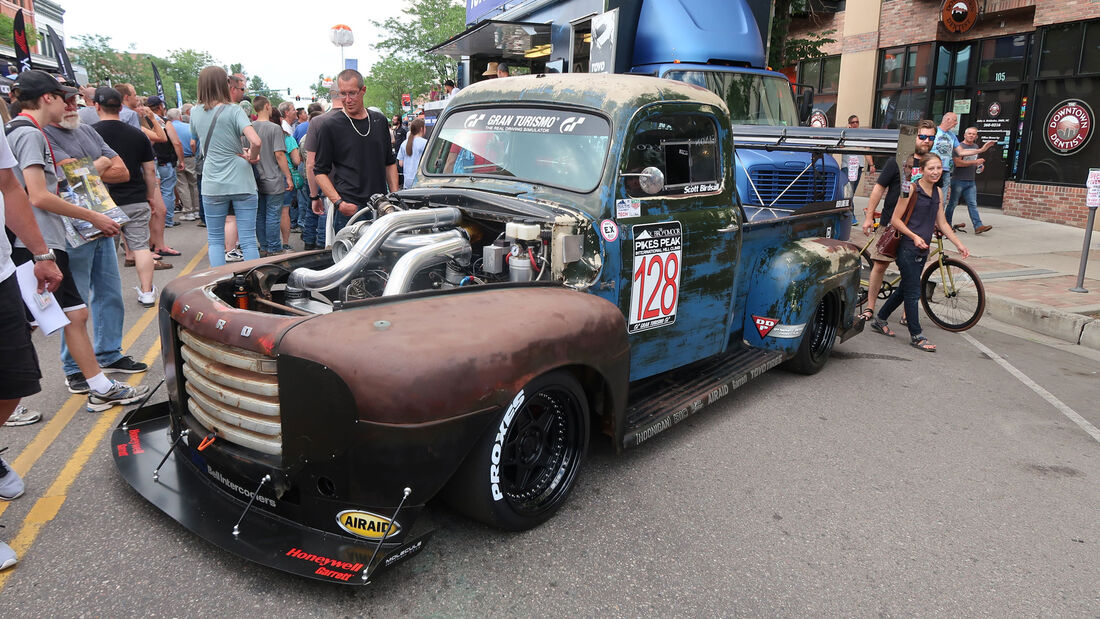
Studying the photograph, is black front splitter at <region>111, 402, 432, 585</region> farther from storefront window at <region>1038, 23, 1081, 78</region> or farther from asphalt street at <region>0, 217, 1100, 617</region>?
storefront window at <region>1038, 23, 1081, 78</region>

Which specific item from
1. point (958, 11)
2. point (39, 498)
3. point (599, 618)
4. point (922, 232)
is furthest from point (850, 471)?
point (958, 11)

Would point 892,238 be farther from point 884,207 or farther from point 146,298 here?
point 146,298

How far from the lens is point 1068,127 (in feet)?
44.0

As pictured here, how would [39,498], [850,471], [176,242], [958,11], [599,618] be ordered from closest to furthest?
[599,618], [39,498], [850,471], [176,242], [958,11]

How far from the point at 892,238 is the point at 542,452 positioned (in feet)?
16.5

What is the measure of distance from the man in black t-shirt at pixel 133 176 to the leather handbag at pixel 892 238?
22.3ft

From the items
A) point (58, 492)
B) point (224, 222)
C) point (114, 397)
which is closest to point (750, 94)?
point (224, 222)

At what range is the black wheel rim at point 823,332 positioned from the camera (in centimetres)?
576

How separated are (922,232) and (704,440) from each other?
12.1 ft

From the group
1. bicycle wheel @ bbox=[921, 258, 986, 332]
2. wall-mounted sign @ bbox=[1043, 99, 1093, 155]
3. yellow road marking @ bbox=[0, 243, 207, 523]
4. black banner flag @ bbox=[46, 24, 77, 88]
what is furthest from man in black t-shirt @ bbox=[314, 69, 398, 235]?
wall-mounted sign @ bbox=[1043, 99, 1093, 155]

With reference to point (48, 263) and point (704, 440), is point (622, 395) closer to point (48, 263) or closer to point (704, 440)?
point (704, 440)

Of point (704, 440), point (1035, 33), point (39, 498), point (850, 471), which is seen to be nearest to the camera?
point (39, 498)

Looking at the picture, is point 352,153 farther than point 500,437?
Yes

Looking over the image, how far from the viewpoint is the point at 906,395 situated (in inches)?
213
